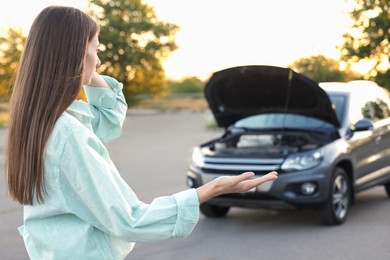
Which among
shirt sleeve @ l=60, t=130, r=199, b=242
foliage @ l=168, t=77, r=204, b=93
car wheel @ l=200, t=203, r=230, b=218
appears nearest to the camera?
shirt sleeve @ l=60, t=130, r=199, b=242

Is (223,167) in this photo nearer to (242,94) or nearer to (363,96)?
(242,94)

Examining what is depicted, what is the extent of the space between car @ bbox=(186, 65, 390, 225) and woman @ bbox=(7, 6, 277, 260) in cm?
568

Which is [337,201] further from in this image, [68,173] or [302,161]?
[68,173]

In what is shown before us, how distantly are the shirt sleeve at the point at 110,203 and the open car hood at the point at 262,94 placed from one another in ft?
20.1

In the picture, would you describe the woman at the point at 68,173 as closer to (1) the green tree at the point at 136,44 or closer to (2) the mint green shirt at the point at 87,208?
(2) the mint green shirt at the point at 87,208

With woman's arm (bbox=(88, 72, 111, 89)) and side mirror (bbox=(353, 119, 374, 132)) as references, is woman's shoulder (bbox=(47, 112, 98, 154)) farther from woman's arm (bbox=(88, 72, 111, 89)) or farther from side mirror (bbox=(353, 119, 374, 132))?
side mirror (bbox=(353, 119, 374, 132))

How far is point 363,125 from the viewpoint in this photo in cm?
809

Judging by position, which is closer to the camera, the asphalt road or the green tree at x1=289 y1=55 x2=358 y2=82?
the asphalt road

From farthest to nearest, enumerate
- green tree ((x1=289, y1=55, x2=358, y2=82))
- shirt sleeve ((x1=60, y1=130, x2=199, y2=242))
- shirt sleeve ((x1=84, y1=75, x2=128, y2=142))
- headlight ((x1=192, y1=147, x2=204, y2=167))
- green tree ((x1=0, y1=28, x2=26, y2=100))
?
1. green tree ((x1=0, y1=28, x2=26, y2=100))
2. green tree ((x1=289, y1=55, x2=358, y2=82))
3. headlight ((x1=192, y1=147, x2=204, y2=167))
4. shirt sleeve ((x1=84, y1=75, x2=128, y2=142))
5. shirt sleeve ((x1=60, y1=130, x2=199, y2=242))

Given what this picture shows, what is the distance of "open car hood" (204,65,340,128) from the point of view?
805cm

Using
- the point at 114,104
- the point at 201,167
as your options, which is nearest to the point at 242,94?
the point at 201,167

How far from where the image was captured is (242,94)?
884cm

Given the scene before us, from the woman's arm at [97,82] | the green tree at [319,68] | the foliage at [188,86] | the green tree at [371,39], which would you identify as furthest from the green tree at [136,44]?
the woman's arm at [97,82]

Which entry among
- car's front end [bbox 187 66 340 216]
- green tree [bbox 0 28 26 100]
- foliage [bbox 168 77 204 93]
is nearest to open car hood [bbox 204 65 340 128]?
car's front end [bbox 187 66 340 216]
